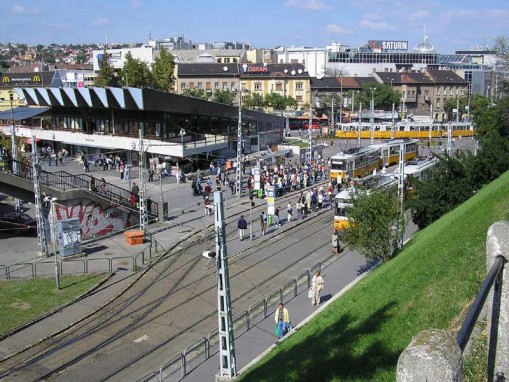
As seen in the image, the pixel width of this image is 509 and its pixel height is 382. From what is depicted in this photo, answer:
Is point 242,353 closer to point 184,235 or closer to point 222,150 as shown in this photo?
point 184,235

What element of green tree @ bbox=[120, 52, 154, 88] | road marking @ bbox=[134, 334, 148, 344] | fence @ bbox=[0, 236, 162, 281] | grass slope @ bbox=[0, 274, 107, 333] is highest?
green tree @ bbox=[120, 52, 154, 88]

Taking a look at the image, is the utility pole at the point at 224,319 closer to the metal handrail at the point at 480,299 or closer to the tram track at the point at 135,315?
the tram track at the point at 135,315

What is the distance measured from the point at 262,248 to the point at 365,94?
8477cm

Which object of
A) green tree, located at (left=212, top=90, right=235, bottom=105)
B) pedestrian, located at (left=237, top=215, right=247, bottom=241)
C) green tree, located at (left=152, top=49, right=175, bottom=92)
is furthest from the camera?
green tree, located at (left=212, top=90, right=235, bottom=105)

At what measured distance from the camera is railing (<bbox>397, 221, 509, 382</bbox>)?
3.53 metres

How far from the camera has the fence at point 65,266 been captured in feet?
88.1

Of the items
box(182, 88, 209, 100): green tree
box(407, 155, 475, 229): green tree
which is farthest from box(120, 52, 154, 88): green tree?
box(407, 155, 475, 229): green tree

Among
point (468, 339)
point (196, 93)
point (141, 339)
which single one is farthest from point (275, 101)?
point (468, 339)

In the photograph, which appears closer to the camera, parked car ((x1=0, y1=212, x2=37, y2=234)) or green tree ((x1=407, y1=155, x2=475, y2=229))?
green tree ((x1=407, y1=155, x2=475, y2=229))

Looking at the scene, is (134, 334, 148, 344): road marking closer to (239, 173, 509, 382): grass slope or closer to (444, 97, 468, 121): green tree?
(239, 173, 509, 382): grass slope

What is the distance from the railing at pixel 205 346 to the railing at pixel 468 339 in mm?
11413

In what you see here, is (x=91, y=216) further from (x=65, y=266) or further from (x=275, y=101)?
(x=275, y=101)

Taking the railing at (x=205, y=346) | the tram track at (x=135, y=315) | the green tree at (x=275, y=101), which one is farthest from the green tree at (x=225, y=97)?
the railing at (x=205, y=346)

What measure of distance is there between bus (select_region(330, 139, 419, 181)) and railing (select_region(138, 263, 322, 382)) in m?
21.7
